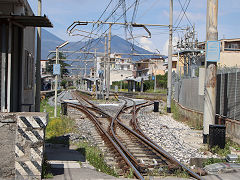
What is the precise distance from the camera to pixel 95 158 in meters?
9.59

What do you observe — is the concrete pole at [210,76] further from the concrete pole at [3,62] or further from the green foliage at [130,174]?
the concrete pole at [3,62]

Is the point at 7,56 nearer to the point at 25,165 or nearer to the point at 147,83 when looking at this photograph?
the point at 25,165

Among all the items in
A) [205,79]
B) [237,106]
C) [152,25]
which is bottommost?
[237,106]

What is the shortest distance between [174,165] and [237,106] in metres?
5.74

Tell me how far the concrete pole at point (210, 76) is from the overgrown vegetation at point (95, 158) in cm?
451

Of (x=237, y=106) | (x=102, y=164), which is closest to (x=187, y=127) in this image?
(x=237, y=106)

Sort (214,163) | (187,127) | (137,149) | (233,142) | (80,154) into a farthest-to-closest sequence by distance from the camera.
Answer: (187,127) → (233,142) → (137,149) → (80,154) → (214,163)

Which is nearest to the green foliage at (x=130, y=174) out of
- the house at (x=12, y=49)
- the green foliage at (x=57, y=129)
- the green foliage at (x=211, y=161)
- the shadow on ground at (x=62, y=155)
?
the shadow on ground at (x=62, y=155)

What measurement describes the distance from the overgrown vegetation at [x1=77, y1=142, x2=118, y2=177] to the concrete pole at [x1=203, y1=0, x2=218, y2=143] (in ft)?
14.8

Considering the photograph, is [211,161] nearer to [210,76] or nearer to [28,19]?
[210,76]

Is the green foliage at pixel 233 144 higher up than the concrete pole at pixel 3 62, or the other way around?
the concrete pole at pixel 3 62

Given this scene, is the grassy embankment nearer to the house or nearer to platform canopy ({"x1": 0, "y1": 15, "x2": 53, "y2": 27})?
the house

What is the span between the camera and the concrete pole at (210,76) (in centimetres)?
1280

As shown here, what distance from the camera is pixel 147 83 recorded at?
7462cm
